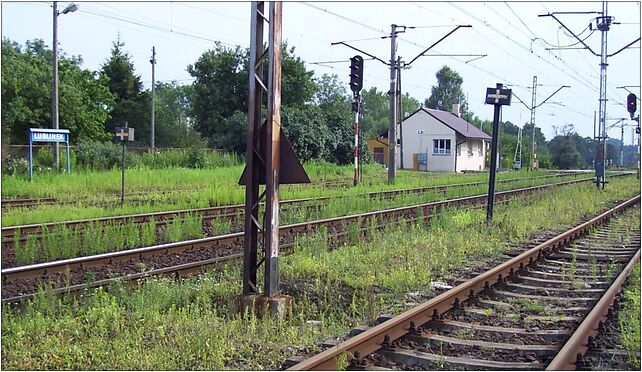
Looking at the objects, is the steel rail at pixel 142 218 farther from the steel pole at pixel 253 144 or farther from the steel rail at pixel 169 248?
the steel pole at pixel 253 144

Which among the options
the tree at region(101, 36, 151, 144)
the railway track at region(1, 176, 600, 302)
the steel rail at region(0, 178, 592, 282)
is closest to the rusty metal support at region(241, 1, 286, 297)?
the railway track at region(1, 176, 600, 302)

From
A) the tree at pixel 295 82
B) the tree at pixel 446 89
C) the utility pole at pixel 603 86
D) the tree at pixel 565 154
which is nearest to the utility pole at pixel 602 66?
the utility pole at pixel 603 86

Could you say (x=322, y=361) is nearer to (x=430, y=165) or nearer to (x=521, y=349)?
(x=521, y=349)

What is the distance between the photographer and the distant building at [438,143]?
183 feet

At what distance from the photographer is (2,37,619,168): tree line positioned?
38125 millimetres

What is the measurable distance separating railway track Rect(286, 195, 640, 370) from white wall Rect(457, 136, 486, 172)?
155 ft

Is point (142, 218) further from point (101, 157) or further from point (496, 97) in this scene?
point (101, 157)

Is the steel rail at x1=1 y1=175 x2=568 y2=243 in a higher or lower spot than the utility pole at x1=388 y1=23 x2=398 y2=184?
lower

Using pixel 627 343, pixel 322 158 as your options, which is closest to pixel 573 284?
pixel 627 343

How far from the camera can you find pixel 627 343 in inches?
231

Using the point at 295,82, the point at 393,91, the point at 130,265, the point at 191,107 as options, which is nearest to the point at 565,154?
the point at 295,82

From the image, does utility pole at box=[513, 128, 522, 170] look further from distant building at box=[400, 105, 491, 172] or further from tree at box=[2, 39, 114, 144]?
tree at box=[2, 39, 114, 144]

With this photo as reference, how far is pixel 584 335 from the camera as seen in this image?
5895 mm

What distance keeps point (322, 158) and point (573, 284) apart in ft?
106
